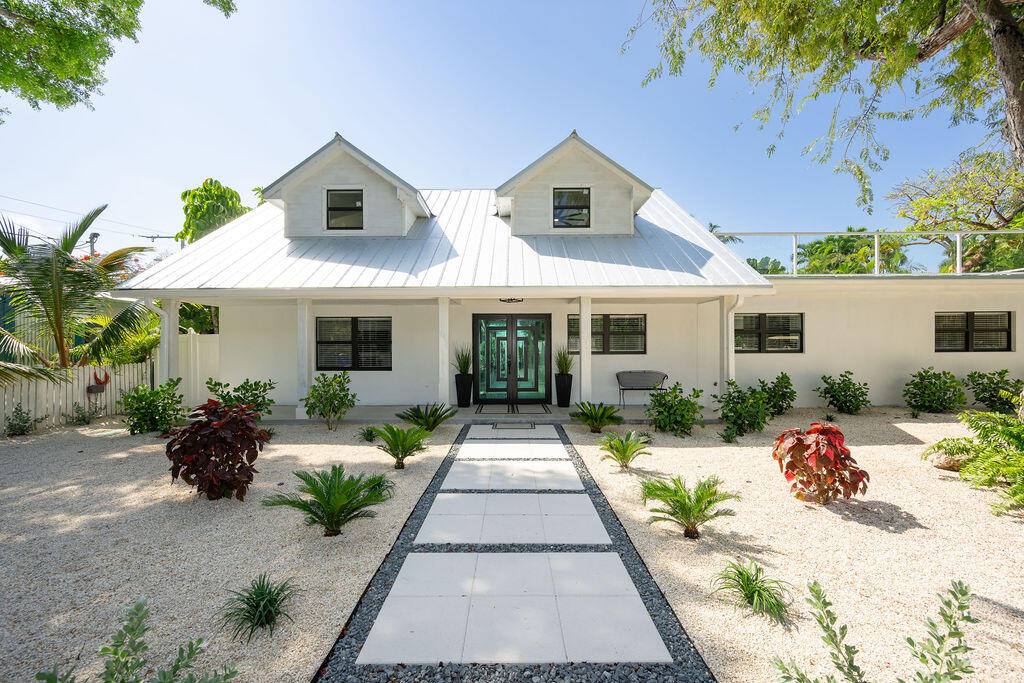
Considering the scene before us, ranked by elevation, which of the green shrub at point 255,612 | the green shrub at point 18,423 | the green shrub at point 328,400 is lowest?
the green shrub at point 255,612

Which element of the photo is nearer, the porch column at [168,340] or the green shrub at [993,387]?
the porch column at [168,340]

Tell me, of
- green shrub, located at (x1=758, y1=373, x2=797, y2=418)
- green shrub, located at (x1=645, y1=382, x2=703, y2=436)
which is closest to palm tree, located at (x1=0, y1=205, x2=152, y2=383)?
green shrub, located at (x1=645, y1=382, x2=703, y2=436)

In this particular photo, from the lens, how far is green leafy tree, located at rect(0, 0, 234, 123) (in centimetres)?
870

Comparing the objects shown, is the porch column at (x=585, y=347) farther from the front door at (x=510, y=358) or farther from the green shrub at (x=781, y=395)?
the green shrub at (x=781, y=395)

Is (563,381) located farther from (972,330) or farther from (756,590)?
(972,330)

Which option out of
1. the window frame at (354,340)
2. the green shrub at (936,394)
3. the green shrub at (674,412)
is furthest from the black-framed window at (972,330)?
the window frame at (354,340)

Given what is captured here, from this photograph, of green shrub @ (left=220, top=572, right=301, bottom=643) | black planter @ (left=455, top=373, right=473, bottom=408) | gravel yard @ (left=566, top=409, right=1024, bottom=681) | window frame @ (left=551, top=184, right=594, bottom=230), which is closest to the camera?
gravel yard @ (left=566, top=409, right=1024, bottom=681)

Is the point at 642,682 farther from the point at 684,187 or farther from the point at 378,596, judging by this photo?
the point at 684,187

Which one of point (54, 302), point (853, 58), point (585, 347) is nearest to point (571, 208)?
point (585, 347)

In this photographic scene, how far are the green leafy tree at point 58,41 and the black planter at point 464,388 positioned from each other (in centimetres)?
979

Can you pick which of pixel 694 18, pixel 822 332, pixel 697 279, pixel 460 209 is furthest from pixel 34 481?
pixel 822 332

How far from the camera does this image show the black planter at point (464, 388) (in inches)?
413

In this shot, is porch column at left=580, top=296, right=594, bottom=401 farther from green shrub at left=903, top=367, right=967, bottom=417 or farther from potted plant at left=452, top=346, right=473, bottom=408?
green shrub at left=903, top=367, right=967, bottom=417

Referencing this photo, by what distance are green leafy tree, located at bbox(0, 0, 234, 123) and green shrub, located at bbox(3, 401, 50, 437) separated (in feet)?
23.4
